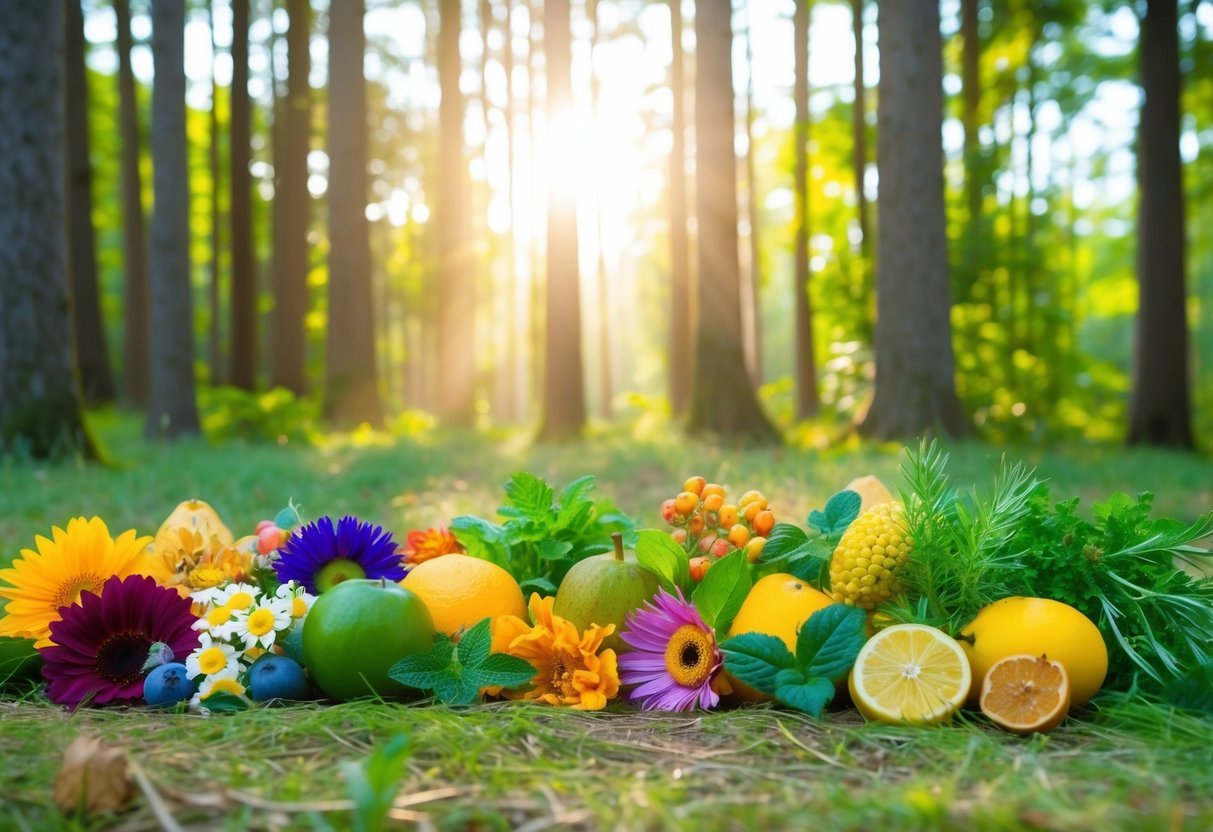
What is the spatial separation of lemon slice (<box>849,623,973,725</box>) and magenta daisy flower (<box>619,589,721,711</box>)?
0.40m

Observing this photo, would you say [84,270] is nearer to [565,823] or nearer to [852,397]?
[852,397]

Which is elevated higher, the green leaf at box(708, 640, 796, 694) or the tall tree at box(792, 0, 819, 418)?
the tall tree at box(792, 0, 819, 418)

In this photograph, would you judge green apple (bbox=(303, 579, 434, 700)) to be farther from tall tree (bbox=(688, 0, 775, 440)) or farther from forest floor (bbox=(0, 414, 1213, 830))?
tall tree (bbox=(688, 0, 775, 440))

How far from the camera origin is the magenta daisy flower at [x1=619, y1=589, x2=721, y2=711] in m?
2.42

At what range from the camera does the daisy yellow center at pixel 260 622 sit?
2.47m

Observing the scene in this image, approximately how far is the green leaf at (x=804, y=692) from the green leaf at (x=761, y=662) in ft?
0.08

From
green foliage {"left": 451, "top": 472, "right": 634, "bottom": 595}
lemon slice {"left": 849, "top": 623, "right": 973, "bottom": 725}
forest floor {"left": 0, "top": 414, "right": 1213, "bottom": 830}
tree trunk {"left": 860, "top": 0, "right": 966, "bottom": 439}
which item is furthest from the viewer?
tree trunk {"left": 860, "top": 0, "right": 966, "bottom": 439}

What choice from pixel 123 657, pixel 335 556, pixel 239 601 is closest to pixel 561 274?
pixel 335 556

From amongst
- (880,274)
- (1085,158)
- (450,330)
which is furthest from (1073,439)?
(1085,158)

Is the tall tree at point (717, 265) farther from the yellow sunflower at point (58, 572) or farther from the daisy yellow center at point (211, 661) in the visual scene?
the daisy yellow center at point (211, 661)

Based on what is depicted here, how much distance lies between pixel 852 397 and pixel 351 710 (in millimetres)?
10102

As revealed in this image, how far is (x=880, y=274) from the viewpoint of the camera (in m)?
9.23

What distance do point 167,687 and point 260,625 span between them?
0.88ft

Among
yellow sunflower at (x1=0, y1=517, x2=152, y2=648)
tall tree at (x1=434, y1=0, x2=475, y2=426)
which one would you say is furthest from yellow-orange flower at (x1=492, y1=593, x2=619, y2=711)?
tall tree at (x1=434, y1=0, x2=475, y2=426)
